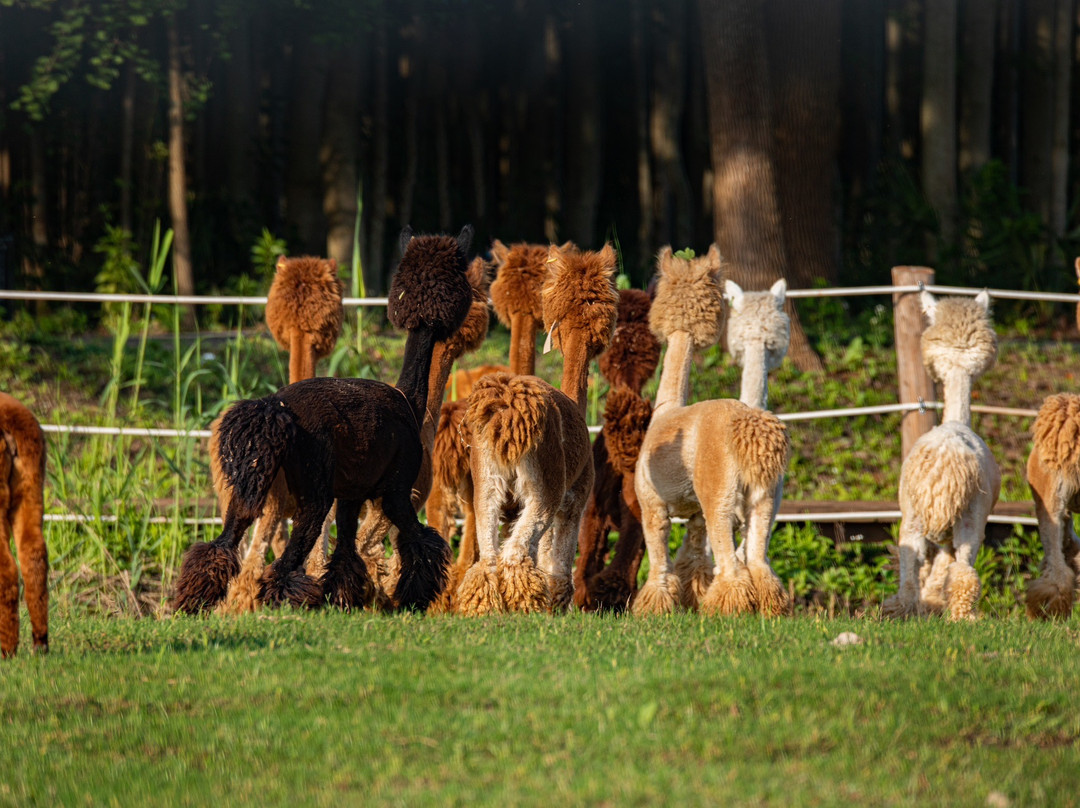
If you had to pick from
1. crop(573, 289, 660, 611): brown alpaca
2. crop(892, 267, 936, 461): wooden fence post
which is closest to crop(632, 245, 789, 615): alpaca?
crop(573, 289, 660, 611): brown alpaca

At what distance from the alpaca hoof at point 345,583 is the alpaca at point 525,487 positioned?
465mm

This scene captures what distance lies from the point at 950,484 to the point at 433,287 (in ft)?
8.52

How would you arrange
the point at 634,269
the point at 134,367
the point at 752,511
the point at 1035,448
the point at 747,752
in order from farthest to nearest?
the point at 634,269 → the point at 134,367 → the point at 1035,448 → the point at 752,511 → the point at 747,752

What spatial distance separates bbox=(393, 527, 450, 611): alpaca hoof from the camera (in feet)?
19.4

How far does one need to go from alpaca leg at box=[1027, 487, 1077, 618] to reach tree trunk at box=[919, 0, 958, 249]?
1038 centimetres

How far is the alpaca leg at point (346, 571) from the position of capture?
19.3ft

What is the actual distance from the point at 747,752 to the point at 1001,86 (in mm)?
21137

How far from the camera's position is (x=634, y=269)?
22109 millimetres

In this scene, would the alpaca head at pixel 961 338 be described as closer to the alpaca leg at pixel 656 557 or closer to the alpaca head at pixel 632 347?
the alpaca head at pixel 632 347

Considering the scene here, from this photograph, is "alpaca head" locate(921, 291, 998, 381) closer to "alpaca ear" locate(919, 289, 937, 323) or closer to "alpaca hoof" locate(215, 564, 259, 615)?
"alpaca ear" locate(919, 289, 937, 323)

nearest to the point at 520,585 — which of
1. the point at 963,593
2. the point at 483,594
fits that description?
the point at 483,594

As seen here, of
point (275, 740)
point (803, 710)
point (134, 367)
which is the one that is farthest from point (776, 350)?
point (134, 367)

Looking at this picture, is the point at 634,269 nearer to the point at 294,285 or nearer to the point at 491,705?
the point at 294,285

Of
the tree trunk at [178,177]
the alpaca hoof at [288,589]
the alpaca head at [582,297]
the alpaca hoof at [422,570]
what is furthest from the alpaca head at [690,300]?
the tree trunk at [178,177]
